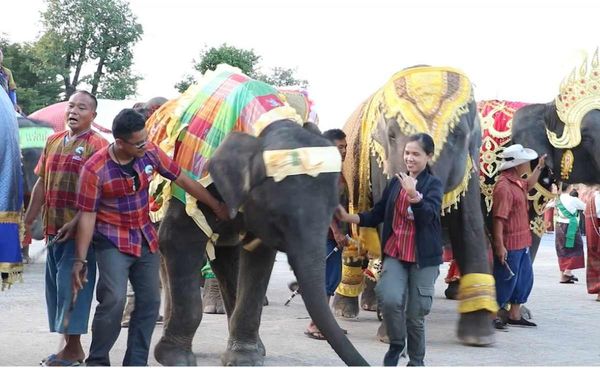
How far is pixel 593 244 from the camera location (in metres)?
10.9

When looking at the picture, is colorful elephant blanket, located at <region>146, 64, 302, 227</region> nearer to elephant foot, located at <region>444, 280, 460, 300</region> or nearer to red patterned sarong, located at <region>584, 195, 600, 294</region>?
elephant foot, located at <region>444, 280, 460, 300</region>

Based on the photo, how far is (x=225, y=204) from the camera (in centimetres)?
544

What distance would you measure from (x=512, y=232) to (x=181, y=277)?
3639 mm

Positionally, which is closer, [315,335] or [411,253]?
[411,253]

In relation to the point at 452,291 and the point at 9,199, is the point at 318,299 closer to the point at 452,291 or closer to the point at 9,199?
the point at 9,199

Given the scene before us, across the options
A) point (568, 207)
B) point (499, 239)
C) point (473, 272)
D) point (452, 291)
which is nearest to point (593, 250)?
point (452, 291)

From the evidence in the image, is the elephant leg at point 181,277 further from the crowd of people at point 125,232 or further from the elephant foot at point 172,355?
the crowd of people at point 125,232

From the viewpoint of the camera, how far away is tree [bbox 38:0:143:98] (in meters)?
38.8

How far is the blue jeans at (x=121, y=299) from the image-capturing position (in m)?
5.05

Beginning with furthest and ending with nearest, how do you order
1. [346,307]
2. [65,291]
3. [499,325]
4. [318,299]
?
[346,307] → [499,325] → [65,291] → [318,299]

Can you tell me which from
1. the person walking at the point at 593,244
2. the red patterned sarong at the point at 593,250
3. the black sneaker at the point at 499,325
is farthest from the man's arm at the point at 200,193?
the red patterned sarong at the point at 593,250

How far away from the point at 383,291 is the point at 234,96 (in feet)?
5.21

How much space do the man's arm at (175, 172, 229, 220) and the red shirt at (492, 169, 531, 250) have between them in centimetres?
343

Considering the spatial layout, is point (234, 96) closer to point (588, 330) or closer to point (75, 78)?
point (588, 330)
